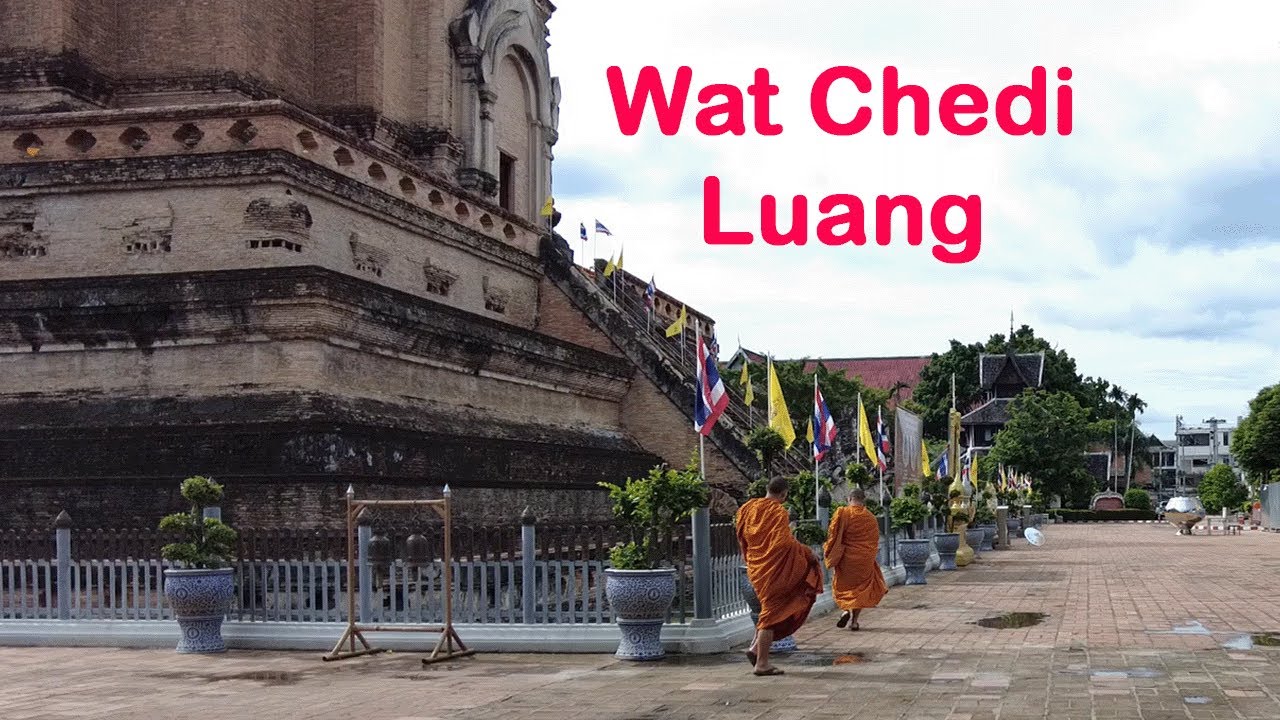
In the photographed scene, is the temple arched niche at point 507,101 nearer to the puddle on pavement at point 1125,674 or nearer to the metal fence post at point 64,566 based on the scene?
the metal fence post at point 64,566

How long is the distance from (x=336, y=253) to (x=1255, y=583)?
14665mm

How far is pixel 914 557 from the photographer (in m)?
21.5

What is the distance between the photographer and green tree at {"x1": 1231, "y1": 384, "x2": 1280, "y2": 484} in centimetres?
6322

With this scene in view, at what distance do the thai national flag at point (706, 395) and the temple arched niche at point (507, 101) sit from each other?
13.1m

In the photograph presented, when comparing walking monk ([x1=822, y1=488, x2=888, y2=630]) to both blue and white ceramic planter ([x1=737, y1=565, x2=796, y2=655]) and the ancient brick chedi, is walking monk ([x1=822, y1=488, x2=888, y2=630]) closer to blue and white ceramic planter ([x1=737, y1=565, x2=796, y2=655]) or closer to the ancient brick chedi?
blue and white ceramic planter ([x1=737, y1=565, x2=796, y2=655])

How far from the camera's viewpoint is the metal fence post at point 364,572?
514 inches

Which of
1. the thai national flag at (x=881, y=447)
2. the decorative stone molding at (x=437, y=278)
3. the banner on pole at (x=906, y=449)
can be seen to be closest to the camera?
the decorative stone molding at (x=437, y=278)

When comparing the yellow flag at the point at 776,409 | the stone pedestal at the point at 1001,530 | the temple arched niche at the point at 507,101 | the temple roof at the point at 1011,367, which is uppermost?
the temple arched niche at the point at 507,101

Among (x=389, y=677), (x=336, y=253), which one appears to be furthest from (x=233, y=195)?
(x=389, y=677)

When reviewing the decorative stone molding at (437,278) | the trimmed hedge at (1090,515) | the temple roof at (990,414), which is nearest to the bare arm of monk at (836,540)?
the decorative stone molding at (437,278)

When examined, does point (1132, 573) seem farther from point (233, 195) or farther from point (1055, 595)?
point (233, 195)

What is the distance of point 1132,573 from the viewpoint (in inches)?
976

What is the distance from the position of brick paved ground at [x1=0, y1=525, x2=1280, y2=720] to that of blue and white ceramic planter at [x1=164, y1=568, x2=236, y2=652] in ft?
0.96

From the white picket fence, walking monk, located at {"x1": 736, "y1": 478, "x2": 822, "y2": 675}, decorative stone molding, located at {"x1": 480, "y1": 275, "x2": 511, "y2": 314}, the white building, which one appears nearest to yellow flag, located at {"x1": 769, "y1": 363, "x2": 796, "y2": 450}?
the white picket fence
